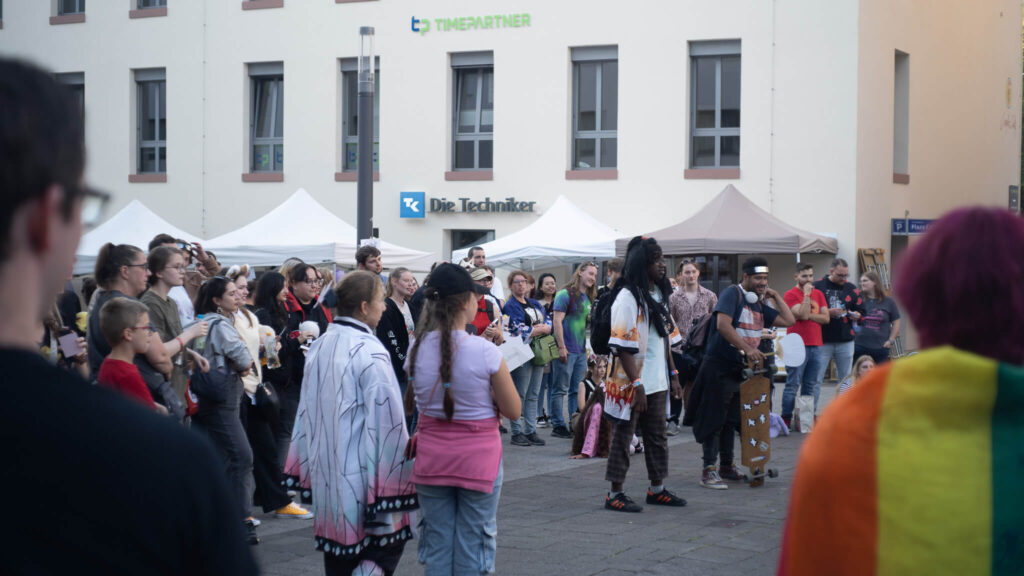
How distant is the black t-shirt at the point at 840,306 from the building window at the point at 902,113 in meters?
9.73

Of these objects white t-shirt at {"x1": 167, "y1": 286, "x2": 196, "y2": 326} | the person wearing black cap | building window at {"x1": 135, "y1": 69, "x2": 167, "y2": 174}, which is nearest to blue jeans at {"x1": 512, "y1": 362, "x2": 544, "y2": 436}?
the person wearing black cap

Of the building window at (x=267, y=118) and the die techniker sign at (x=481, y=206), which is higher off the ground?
the building window at (x=267, y=118)

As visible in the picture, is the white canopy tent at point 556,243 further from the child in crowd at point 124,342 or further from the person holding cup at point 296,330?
the child in crowd at point 124,342

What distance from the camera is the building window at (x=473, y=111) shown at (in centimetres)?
2347

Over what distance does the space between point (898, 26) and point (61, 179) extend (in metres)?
23.2

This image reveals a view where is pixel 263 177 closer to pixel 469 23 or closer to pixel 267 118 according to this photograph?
pixel 267 118

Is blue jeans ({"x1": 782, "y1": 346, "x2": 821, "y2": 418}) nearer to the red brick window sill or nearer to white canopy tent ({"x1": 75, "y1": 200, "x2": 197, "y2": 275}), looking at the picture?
white canopy tent ({"x1": 75, "y1": 200, "x2": 197, "y2": 275})

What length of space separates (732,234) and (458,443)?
45.5ft

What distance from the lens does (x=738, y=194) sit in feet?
64.3

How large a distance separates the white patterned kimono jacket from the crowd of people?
1cm

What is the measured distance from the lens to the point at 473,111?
931 inches

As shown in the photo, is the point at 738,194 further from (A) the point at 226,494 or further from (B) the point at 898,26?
(A) the point at 226,494

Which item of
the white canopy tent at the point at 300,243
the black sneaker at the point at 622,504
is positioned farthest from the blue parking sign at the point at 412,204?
the black sneaker at the point at 622,504

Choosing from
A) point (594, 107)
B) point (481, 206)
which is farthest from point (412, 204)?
point (594, 107)
